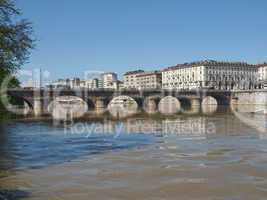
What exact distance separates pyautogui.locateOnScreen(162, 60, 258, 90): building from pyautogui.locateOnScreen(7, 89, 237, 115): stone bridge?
44.9 metres

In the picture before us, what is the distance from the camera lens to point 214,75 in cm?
15650

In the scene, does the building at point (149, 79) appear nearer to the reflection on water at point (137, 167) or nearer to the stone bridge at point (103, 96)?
the stone bridge at point (103, 96)

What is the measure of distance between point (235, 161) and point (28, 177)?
342 inches

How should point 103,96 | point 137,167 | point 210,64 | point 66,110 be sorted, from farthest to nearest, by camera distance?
1. point 210,64
2. point 103,96
3. point 66,110
4. point 137,167

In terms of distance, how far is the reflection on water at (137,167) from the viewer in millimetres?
14055

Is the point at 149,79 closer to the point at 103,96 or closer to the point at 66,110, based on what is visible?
the point at 103,96

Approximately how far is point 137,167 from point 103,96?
211 ft

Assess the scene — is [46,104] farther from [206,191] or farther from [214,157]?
[206,191]

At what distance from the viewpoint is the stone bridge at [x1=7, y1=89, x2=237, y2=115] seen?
72.9 metres

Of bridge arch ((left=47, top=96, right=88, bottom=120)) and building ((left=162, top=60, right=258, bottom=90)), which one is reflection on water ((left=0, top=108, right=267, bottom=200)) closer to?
bridge arch ((left=47, top=96, right=88, bottom=120))

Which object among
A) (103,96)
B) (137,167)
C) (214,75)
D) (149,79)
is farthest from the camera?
(149,79)

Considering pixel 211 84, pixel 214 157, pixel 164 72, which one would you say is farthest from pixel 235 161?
pixel 164 72

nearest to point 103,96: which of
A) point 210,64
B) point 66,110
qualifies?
point 66,110

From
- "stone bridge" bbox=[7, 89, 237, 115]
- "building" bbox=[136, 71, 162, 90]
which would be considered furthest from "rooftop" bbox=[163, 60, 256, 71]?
"stone bridge" bbox=[7, 89, 237, 115]
